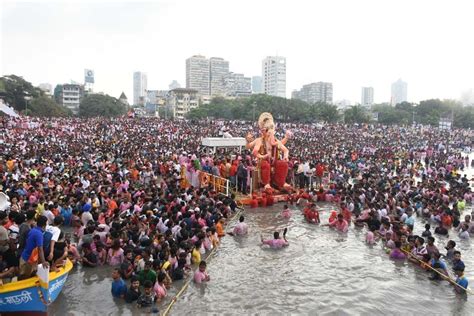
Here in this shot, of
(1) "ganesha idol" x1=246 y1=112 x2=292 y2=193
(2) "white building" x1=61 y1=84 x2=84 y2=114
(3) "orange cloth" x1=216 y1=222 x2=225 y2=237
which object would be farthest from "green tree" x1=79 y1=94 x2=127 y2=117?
(3) "orange cloth" x1=216 y1=222 x2=225 y2=237

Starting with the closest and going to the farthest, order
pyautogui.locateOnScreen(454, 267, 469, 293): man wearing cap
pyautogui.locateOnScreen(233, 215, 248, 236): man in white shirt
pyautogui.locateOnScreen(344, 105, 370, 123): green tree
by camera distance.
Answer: pyautogui.locateOnScreen(454, 267, 469, 293): man wearing cap < pyautogui.locateOnScreen(233, 215, 248, 236): man in white shirt < pyautogui.locateOnScreen(344, 105, 370, 123): green tree

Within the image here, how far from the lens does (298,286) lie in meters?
9.51

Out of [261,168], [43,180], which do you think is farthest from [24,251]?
[261,168]

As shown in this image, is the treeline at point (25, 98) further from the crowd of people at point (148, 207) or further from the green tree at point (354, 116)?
the green tree at point (354, 116)

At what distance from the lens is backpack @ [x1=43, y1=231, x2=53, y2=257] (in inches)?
296

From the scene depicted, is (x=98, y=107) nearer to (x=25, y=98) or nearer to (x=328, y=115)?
(x=25, y=98)

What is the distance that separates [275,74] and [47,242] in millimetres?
183096

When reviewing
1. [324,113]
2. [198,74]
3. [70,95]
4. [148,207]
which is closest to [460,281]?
[148,207]

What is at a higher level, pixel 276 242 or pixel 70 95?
pixel 70 95

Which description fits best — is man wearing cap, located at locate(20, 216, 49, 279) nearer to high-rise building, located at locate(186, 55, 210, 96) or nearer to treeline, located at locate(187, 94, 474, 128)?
treeline, located at locate(187, 94, 474, 128)

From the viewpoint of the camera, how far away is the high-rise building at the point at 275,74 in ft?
605

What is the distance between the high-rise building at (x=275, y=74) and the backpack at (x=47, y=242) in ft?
585

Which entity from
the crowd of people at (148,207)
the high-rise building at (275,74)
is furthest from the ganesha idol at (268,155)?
the high-rise building at (275,74)

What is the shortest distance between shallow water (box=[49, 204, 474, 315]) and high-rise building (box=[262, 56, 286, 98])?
174114 mm
